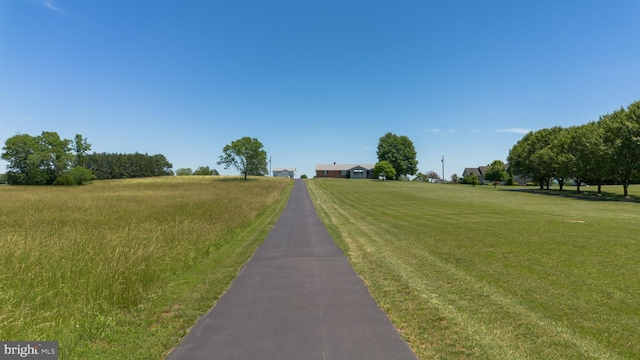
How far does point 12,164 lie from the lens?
74.6 metres

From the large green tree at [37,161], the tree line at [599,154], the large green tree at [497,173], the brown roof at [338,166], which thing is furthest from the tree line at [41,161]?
the large green tree at [497,173]

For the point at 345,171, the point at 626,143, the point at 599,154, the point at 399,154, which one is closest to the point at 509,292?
the point at 626,143

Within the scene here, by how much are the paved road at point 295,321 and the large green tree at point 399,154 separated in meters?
100

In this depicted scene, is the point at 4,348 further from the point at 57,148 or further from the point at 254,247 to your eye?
the point at 57,148

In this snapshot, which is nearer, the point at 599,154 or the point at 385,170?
the point at 599,154

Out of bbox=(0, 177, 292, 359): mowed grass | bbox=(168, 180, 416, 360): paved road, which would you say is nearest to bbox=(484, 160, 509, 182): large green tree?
bbox=(0, 177, 292, 359): mowed grass

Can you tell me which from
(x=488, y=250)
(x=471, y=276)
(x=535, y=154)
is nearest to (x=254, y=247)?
(x=471, y=276)

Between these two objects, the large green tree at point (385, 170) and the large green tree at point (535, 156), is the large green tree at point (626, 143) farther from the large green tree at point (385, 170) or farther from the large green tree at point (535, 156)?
the large green tree at point (385, 170)

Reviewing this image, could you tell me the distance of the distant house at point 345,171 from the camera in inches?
5084

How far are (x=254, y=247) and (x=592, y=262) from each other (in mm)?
10889

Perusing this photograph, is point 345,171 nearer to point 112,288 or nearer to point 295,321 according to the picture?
point 112,288

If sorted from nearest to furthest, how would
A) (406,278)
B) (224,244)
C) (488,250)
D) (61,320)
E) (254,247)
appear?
(61,320), (406,278), (488,250), (254,247), (224,244)

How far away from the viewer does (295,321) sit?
511 centimetres

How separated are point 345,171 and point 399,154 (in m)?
32.9
